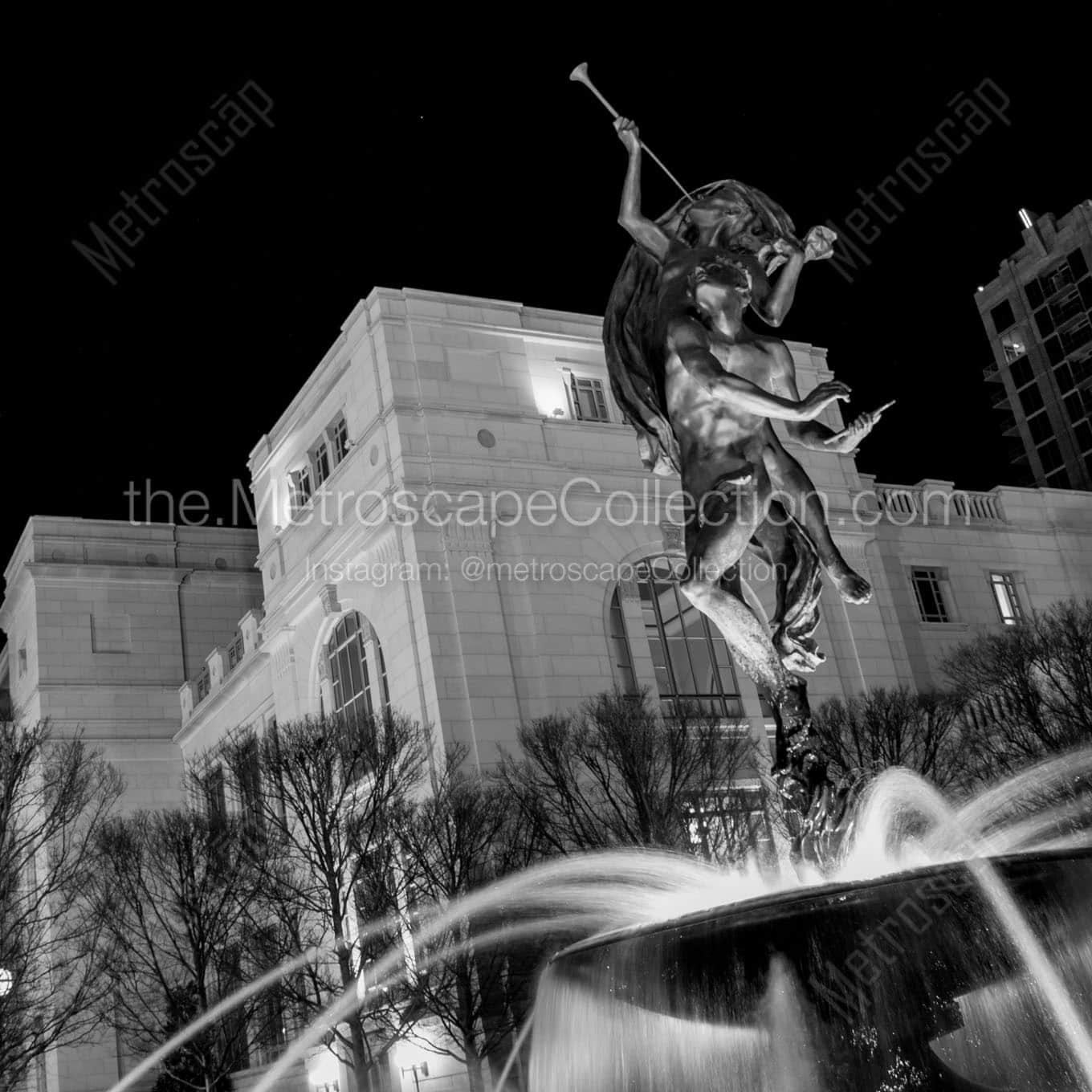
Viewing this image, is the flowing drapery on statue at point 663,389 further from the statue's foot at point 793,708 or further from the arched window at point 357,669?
Answer: the arched window at point 357,669

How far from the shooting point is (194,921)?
28.8 m

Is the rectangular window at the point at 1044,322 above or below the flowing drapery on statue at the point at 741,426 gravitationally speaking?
above

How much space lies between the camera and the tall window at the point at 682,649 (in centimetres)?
3344

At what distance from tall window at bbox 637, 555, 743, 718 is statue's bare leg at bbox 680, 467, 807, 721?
80.7 feet

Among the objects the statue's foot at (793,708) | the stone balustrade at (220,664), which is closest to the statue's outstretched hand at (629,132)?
the statue's foot at (793,708)

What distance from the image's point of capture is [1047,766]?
71.8 feet

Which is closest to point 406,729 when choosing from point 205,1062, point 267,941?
point 267,941

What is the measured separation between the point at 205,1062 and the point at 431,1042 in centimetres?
454

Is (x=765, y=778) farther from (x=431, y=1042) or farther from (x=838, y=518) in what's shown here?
(x=838, y=518)

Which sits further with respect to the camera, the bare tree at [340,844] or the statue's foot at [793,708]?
the bare tree at [340,844]

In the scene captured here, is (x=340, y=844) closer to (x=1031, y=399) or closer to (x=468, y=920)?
(x=468, y=920)

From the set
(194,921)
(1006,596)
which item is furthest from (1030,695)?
(194,921)

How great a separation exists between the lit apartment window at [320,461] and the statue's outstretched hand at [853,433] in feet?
94.6

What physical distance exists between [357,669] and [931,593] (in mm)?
17199
